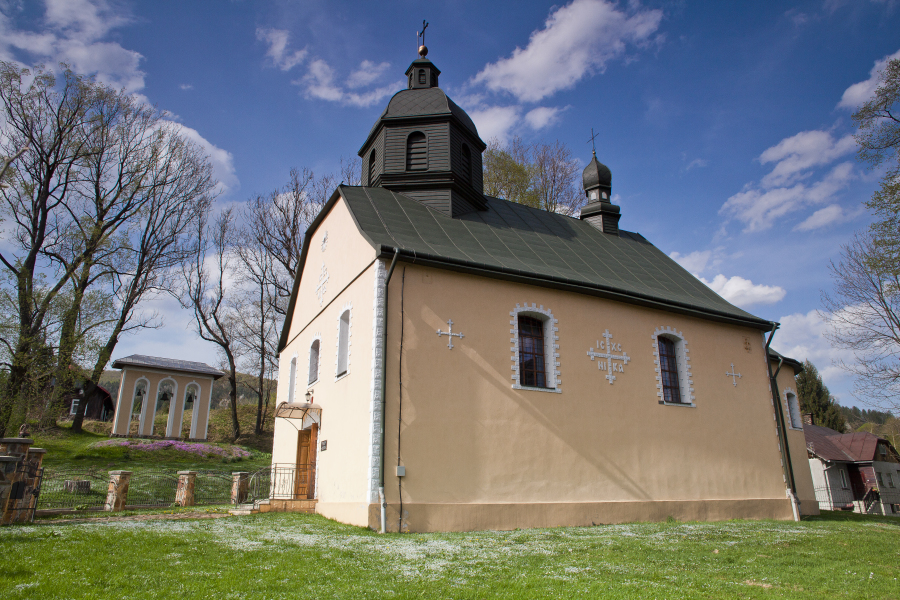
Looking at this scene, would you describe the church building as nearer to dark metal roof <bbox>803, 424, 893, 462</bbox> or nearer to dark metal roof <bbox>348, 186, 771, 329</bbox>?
dark metal roof <bbox>348, 186, 771, 329</bbox>

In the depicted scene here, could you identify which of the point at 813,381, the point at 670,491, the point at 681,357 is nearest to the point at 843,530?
the point at 670,491

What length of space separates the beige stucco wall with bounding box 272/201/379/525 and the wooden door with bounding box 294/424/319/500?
1.40 ft

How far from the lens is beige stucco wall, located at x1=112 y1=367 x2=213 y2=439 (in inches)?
1024

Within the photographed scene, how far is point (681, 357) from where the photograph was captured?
41.2 feet

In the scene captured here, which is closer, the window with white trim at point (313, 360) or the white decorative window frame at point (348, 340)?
the white decorative window frame at point (348, 340)

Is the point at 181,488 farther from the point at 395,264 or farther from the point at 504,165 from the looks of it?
the point at 504,165

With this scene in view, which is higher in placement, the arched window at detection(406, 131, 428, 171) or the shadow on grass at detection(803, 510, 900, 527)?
the arched window at detection(406, 131, 428, 171)

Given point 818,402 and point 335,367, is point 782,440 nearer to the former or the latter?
point 335,367

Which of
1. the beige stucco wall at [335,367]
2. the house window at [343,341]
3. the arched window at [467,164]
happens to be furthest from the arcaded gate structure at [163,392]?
the arched window at [467,164]

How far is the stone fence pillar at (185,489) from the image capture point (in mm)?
13016

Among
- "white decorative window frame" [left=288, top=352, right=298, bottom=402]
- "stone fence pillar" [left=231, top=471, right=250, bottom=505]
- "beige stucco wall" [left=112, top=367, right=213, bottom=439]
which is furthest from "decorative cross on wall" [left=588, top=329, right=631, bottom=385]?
"beige stucco wall" [left=112, top=367, right=213, bottom=439]

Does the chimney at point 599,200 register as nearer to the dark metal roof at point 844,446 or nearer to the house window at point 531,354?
the house window at point 531,354

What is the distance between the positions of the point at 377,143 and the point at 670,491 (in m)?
10.6

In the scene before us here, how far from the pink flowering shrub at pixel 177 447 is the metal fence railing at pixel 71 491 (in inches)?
248
